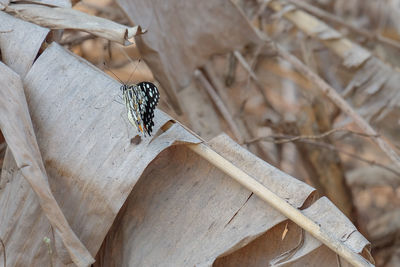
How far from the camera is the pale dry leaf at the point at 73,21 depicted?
59.3 inches

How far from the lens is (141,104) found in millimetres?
1492

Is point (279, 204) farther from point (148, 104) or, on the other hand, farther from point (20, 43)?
point (20, 43)

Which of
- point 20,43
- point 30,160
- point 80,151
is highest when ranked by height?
point 20,43

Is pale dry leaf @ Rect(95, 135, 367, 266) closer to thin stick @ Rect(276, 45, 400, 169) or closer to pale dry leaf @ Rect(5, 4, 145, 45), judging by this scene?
pale dry leaf @ Rect(5, 4, 145, 45)

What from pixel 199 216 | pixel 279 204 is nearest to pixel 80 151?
pixel 199 216

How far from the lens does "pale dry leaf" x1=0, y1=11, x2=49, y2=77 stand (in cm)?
161

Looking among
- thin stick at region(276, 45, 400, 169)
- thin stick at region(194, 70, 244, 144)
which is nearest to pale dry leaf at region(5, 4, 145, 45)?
thin stick at region(194, 70, 244, 144)

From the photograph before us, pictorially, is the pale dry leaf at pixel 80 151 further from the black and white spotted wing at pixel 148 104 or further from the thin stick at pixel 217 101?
the thin stick at pixel 217 101

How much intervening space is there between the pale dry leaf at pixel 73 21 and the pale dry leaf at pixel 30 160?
27 cm

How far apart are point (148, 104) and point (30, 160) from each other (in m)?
0.36

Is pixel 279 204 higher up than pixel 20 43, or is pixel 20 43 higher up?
pixel 20 43

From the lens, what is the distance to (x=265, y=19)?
2.98 meters

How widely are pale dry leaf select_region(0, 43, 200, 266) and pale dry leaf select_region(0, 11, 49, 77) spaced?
3 cm

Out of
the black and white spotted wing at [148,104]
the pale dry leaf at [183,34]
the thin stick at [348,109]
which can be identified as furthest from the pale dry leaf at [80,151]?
the thin stick at [348,109]
